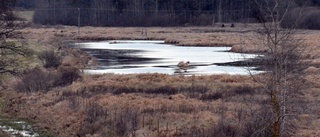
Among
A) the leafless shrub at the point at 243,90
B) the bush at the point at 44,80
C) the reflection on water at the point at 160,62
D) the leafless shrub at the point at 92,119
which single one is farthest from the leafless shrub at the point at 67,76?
the leafless shrub at the point at 243,90

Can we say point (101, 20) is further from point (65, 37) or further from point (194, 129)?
point (194, 129)

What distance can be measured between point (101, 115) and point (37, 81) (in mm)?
10059

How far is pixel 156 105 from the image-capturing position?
22922 mm

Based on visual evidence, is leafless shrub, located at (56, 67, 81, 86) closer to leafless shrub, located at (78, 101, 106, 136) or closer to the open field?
the open field

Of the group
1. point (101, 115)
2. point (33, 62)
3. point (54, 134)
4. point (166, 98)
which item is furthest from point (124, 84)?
point (33, 62)

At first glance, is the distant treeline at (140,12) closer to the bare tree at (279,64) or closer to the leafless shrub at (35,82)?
the leafless shrub at (35,82)

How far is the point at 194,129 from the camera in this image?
18.4 m

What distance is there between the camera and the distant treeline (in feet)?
405

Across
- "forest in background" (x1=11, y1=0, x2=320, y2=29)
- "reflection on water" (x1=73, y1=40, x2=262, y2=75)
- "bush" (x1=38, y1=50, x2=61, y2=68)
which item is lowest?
"reflection on water" (x1=73, y1=40, x2=262, y2=75)

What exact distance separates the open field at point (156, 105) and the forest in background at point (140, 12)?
9089 cm

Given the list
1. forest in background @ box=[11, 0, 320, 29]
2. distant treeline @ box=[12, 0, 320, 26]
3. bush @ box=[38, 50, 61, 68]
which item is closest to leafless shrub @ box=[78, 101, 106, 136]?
bush @ box=[38, 50, 61, 68]

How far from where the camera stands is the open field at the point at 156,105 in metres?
18.1

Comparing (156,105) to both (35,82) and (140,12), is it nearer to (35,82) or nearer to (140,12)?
(35,82)

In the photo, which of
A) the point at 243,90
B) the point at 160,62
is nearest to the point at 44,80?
the point at 243,90
